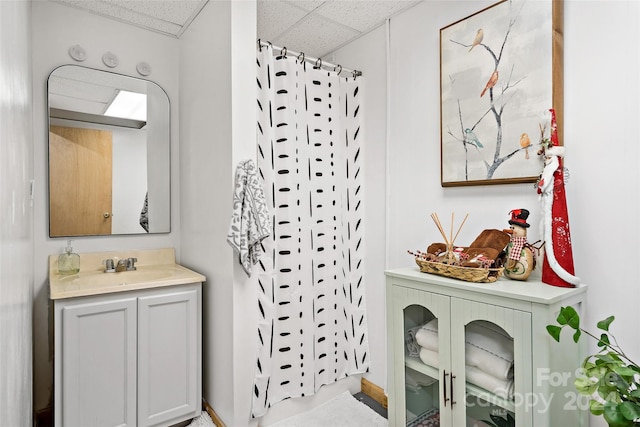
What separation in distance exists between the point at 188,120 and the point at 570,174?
2.21 metres

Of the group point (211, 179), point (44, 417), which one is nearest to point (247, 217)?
point (211, 179)

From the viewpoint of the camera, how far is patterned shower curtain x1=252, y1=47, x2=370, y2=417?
2012 millimetres

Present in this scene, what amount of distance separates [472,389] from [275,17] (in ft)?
7.54

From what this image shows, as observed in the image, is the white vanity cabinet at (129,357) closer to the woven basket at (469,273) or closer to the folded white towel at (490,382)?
the woven basket at (469,273)

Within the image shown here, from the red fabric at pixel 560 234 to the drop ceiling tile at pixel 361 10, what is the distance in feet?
4.58

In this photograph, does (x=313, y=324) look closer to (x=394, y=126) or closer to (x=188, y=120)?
(x=394, y=126)

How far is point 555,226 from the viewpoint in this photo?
1331 mm

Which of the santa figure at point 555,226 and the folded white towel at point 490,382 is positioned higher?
the santa figure at point 555,226

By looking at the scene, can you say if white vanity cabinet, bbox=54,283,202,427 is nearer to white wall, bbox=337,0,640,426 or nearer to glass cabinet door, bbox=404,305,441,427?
glass cabinet door, bbox=404,305,441,427

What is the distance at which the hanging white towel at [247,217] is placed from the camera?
5.76ft

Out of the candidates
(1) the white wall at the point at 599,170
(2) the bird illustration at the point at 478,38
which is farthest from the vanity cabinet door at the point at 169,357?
(2) the bird illustration at the point at 478,38

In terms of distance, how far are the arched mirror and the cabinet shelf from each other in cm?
186

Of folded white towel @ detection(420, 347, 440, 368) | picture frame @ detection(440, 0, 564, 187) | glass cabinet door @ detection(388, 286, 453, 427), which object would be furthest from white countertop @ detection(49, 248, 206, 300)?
picture frame @ detection(440, 0, 564, 187)

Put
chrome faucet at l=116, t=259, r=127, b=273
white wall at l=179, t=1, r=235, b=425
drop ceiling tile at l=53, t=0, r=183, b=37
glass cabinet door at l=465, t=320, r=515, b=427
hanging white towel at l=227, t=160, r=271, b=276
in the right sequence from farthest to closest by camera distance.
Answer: chrome faucet at l=116, t=259, r=127, b=273 < drop ceiling tile at l=53, t=0, r=183, b=37 < white wall at l=179, t=1, r=235, b=425 < hanging white towel at l=227, t=160, r=271, b=276 < glass cabinet door at l=465, t=320, r=515, b=427
